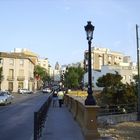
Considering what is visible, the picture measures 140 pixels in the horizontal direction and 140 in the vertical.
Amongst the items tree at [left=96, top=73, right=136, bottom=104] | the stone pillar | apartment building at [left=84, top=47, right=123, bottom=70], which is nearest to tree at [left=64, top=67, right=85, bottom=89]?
apartment building at [left=84, top=47, right=123, bottom=70]

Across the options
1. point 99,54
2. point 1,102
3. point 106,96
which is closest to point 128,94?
point 106,96

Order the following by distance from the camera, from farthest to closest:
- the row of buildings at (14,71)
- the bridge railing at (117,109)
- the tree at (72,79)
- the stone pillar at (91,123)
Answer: the row of buildings at (14,71) → the tree at (72,79) → the bridge railing at (117,109) → the stone pillar at (91,123)

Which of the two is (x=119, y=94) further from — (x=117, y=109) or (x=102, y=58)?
(x=102, y=58)

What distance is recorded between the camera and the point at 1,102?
43.8 meters

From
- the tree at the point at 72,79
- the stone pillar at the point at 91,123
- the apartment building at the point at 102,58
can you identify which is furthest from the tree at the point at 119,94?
the apartment building at the point at 102,58

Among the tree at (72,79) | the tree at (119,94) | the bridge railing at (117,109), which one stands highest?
the tree at (72,79)

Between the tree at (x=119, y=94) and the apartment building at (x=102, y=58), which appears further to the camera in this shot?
the apartment building at (x=102, y=58)

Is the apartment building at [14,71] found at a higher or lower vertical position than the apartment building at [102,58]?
lower

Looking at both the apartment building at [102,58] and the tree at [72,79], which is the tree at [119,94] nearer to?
the tree at [72,79]

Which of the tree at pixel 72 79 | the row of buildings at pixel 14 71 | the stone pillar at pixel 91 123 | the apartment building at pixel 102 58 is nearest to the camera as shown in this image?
the stone pillar at pixel 91 123

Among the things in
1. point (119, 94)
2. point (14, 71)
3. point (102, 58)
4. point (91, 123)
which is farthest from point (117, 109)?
point (102, 58)

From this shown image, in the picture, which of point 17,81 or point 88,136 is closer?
point 88,136

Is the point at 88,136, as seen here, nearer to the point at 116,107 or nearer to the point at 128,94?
the point at 116,107

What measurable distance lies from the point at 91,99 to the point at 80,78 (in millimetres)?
117795
